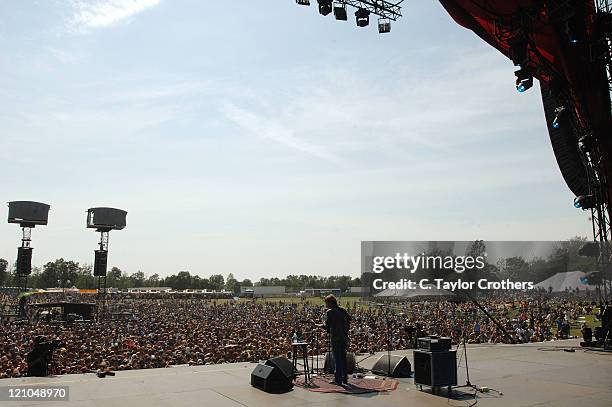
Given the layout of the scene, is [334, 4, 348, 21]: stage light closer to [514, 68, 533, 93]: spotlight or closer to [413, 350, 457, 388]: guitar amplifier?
[514, 68, 533, 93]: spotlight

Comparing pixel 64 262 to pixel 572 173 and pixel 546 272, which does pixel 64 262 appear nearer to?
pixel 546 272

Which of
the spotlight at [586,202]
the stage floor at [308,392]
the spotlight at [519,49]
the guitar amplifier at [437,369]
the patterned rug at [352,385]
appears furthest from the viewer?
the spotlight at [586,202]

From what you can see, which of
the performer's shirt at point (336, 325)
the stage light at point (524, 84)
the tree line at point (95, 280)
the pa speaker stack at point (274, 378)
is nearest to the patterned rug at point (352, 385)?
the pa speaker stack at point (274, 378)

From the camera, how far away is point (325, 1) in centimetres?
1488

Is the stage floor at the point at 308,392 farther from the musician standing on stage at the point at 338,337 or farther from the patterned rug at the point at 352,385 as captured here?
the musician standing on stage at the point at 338,337

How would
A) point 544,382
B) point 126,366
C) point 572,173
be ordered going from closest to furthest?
point 544,382, point 126,366, point 572,173

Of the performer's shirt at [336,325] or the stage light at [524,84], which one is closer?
the performer's shirt at [336,325]

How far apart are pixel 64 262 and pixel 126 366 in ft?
450

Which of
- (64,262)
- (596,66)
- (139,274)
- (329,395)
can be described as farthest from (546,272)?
(139,274)

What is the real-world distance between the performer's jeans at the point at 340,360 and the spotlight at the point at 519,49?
9.00m

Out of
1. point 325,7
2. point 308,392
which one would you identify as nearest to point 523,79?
point 325,7

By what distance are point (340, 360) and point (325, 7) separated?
36.0ft

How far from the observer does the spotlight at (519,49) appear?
1257 centimetres

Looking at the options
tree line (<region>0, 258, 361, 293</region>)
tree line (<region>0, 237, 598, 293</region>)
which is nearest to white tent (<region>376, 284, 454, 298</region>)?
tree line (<region>0, 237, 598, 293</region>)
